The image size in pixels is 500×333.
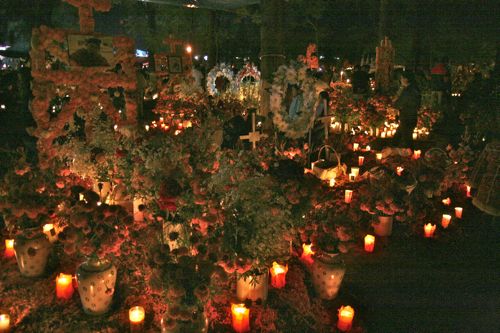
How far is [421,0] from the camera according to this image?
65.8 feet

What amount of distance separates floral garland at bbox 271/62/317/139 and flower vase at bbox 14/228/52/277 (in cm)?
466

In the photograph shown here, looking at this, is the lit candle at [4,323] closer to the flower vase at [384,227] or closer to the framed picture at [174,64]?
the flower vase at [384,227]

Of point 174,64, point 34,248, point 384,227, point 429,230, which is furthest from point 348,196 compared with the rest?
point 174,64

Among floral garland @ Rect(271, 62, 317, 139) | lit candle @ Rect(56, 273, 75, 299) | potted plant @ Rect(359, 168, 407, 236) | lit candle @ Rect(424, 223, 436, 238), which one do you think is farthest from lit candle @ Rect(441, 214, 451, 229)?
lit candle @ Rect(56, 273, 75, 299)

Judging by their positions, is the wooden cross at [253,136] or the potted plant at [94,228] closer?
the potted plant at [94,228]

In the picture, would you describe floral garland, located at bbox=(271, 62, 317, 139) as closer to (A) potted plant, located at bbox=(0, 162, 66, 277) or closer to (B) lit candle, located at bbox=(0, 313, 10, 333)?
(A) potted plant, located at bbox=(0, 162, 66, 277)

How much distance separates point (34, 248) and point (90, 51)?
2.45 metres

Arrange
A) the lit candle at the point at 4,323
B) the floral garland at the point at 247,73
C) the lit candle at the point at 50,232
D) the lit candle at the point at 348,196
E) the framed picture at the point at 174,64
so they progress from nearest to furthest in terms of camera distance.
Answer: the lit candle at the point at 4,323
the lit candle at the point at 50,232
the lit candle at the point at 348,196
the framed picture at the point at 174,64
the floral garland at the point at 247,73

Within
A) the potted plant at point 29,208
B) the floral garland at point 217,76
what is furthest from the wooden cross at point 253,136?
the floral garland at point 217,76

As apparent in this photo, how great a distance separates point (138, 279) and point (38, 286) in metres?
0.95

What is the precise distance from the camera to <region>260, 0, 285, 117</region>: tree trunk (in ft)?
28.9

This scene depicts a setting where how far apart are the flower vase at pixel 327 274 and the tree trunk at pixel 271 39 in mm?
5309

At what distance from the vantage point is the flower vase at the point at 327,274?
13.1ft

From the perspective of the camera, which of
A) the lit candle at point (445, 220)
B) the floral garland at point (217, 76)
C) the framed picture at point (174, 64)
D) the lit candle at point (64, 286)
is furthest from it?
the floral garland at point (217, 76)
